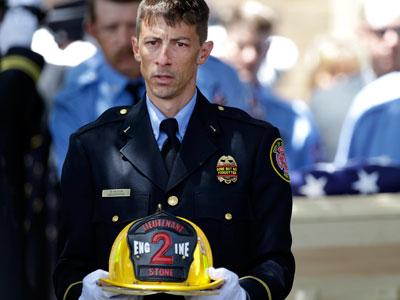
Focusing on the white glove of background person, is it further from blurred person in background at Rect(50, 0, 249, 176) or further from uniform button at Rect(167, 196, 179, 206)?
blurred person in background at Rect(50, 0, 249, 176)

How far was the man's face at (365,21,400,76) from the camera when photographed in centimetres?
839

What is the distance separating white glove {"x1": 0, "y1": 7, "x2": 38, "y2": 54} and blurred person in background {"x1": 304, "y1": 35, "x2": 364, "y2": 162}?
2.49 m

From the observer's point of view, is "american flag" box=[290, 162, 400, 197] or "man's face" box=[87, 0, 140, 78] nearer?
"man's face" box=[87, 0, 140, 78]

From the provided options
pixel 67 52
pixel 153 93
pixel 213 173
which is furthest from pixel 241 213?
pixel 67 52

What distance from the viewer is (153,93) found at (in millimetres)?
4328

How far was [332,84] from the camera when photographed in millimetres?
9797

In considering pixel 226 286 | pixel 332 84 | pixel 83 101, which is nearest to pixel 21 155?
pixel 83 101

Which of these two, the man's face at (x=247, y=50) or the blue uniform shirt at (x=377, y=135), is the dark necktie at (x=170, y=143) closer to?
the blue uniform shirt at (x=377, y=135)

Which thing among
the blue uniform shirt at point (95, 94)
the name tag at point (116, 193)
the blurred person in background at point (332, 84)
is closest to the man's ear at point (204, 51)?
the name tag at point (116, 193)

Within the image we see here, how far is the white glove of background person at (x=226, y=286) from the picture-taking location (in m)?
4.04

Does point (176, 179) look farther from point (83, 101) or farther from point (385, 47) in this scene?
point (385, 47)

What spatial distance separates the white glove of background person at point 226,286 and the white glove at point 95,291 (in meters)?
0.19

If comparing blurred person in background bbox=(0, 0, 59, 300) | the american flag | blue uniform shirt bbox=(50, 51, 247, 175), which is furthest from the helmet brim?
the american flag

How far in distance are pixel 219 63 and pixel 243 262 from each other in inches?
120
